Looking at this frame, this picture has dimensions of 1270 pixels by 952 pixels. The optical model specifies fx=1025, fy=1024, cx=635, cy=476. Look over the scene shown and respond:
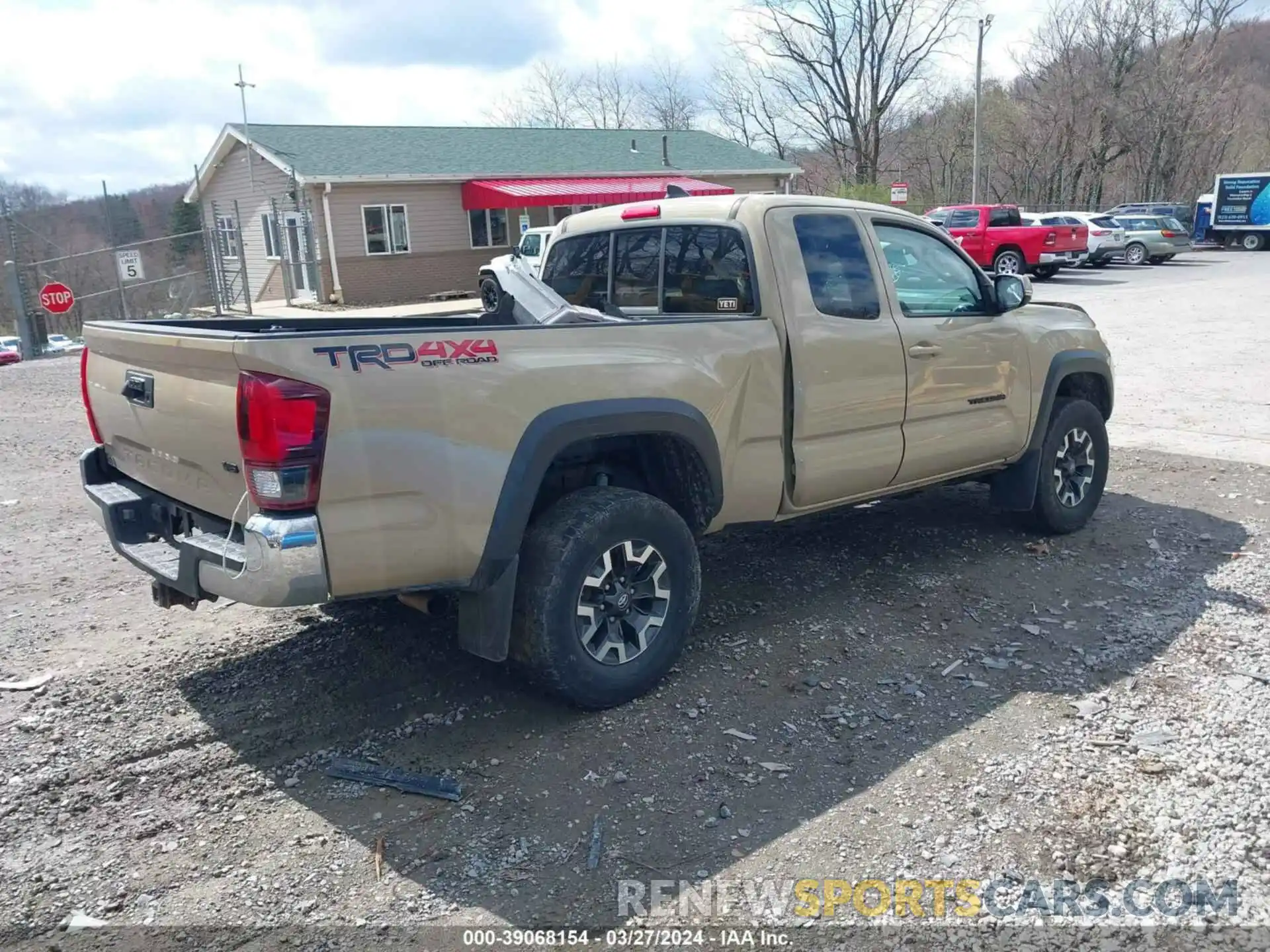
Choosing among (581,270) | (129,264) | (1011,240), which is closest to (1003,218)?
(1011,240)

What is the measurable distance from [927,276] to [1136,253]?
3082 centimetres

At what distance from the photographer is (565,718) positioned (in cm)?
398

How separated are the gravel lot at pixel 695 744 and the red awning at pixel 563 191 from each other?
76.8 feet

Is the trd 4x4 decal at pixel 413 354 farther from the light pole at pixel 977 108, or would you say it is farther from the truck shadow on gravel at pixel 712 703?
the light pole at pixel 977 108

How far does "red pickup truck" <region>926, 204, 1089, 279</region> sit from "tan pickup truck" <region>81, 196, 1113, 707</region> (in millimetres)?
22468

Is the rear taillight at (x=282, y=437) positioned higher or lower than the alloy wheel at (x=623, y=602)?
higher

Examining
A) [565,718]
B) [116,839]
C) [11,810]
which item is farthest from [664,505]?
[11,810]

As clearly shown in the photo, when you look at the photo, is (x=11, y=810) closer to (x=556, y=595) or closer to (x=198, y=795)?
(x=198, y=795)

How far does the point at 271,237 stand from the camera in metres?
29.9

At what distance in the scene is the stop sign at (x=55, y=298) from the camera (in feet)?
59.0

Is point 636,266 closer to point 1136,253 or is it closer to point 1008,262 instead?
point 1008,262

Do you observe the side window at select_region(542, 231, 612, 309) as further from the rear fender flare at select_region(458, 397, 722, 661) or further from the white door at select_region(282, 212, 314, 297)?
the white door at select_region(282, 212, 314, 297)

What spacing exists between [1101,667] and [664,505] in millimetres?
2028

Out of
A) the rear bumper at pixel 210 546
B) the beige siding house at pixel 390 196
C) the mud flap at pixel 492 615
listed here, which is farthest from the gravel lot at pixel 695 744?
the beige siding house at pixel 390 196
